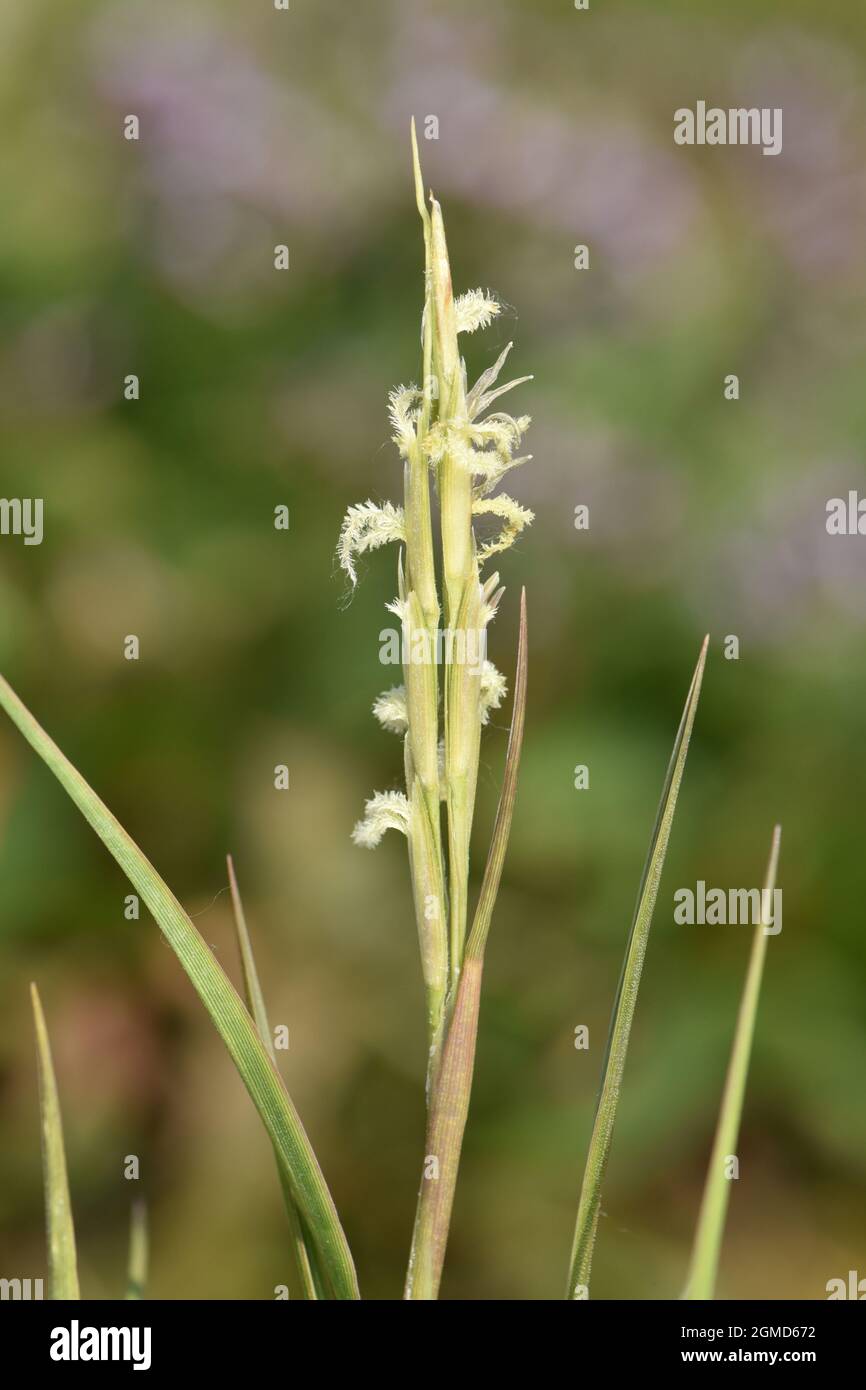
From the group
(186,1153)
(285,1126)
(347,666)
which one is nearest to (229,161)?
(347,666)

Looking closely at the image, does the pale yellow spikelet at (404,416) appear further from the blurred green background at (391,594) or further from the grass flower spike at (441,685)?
the blurred green background at (391,594)

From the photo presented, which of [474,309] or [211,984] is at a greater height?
[474,309]

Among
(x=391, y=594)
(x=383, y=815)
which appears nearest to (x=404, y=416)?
(x=383, y=815)

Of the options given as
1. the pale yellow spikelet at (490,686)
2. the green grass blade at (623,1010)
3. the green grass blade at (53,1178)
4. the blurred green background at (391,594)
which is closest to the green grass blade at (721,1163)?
the green grass blade at (623,1010)

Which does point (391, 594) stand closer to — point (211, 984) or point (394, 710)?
point (394, 710)

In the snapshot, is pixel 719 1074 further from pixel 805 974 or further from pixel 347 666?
pixel 347 666

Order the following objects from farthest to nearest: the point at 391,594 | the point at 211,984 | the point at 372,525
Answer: the point at 391,594 → the point at 372,525 → the point at 211,984
